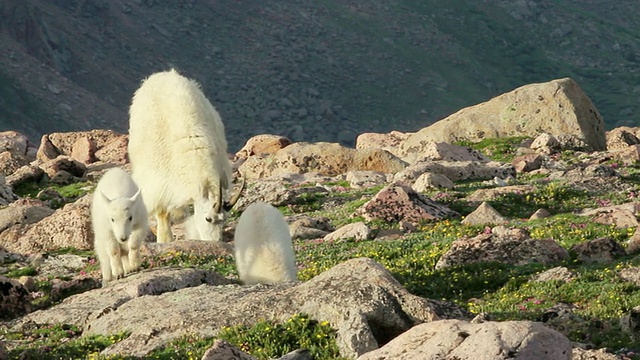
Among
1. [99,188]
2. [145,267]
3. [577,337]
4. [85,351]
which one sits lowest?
[577,337]

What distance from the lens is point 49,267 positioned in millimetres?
22531

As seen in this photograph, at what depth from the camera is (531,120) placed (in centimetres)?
4409

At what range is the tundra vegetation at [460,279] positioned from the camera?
13.4 m

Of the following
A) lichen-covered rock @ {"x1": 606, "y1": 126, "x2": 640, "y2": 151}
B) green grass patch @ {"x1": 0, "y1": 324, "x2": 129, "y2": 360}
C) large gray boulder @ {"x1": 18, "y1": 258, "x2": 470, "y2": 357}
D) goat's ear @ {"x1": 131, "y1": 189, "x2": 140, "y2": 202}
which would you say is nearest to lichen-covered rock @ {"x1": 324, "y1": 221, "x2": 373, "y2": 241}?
goat's ear @ {"x1": 131, "y1": 189, "x2": 140, "y2": 202}

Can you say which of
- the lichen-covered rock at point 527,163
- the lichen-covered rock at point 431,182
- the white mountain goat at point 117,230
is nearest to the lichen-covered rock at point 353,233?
the white mountain goat at point 117,230

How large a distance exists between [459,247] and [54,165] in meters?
22.4

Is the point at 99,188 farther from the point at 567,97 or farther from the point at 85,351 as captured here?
the point at 567,97

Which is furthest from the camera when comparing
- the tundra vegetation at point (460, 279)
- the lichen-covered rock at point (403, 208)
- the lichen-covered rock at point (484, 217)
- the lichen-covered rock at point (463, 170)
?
A: the lichen-covered rock at point (463, 170)

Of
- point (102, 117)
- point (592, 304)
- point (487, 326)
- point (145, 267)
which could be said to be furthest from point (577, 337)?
point (102, 117)

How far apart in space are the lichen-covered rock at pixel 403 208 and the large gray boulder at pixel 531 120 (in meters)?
16.9

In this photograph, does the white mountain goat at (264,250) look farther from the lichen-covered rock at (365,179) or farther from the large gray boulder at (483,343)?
the lichen-covered rock at (365,179)

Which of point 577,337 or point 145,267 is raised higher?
point 145,267

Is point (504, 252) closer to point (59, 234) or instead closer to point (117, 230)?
point (117, 230)

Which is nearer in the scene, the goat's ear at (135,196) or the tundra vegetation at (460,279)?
the tundra vegetation at (460,279)
